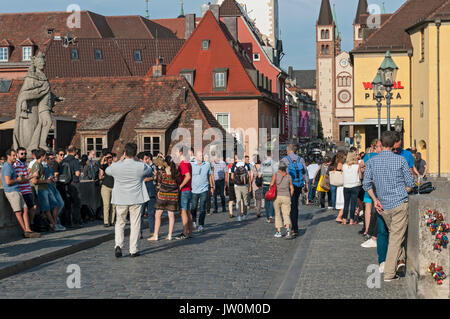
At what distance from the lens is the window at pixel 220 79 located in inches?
2050

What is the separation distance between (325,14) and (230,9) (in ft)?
377

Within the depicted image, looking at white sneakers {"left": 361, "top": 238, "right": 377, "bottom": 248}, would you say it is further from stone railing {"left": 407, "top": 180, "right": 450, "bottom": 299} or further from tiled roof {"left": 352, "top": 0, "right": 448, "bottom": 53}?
tiled roof {"left": 352, "top": 0, "right": 448, "bottom": 53}

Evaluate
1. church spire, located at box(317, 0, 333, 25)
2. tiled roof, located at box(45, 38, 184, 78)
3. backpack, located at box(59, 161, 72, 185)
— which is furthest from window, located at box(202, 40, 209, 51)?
church spire, located at box(317, 0, 333, 25)

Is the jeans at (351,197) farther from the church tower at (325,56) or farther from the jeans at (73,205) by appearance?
the church tower at (325,56)

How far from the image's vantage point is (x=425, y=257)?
7.34 metres

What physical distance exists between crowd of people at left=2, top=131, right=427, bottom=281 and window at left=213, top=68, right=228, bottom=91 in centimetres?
3148

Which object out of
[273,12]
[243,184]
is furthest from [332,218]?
[273,12]

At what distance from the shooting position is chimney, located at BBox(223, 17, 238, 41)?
61.1m

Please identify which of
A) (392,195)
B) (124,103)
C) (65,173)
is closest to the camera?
(392,195)

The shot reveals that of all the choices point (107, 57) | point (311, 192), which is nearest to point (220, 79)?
point (107, 57)

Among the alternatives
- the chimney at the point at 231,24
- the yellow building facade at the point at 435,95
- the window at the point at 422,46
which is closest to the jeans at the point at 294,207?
the yellow building facade at the point at 435,95

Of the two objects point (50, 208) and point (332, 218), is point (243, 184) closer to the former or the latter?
point (332, 218)

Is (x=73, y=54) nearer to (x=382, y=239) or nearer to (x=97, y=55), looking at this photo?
(x=97, y=55)

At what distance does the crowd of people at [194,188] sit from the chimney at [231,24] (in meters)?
41.7
